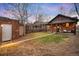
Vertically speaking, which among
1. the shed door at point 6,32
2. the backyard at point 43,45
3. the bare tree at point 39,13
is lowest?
the backyard at point 43,45

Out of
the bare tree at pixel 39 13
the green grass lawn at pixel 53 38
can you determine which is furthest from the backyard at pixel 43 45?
the bare tree at pixel 39 13

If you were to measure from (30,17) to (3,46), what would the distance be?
0.50m

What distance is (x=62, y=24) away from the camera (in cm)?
238

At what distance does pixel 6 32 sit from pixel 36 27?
0.39 metres

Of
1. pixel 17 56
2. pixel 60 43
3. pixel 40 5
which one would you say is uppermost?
pixel 40 5

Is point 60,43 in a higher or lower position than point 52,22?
lower

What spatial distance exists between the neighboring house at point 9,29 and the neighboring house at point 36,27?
10 centimetres

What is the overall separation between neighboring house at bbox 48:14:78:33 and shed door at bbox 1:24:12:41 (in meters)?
0.52

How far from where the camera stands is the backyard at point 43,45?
2.32 m

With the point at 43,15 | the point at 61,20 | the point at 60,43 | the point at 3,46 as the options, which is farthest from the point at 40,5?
the point at 3,46

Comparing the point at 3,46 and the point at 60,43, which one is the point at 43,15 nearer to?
the point at 60,43

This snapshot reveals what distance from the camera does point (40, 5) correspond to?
2.33 metres

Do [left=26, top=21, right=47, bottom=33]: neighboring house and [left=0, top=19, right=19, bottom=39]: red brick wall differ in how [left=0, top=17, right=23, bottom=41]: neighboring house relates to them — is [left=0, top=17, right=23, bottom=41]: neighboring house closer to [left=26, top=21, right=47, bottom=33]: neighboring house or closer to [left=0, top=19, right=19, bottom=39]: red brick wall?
[left=0, top=19, right=19, bottom=39]: red brick wall

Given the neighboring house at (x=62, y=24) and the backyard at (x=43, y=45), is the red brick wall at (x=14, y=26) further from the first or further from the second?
the neighboring house at (x=62, y=24)
